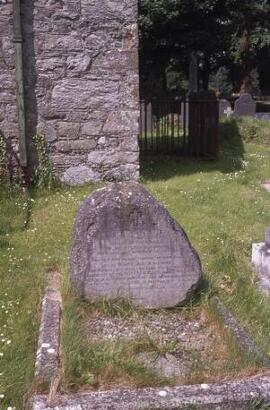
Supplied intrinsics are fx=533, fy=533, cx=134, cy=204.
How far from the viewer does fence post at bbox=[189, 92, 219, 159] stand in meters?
10.2

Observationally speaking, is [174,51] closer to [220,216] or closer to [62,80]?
[62,80]

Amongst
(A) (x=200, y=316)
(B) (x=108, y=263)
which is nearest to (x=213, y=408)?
(A) (x=200, y=316)

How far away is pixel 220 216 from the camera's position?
21.0 ft

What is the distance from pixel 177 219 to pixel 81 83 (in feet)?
8.52

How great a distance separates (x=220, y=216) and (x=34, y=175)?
8.97ft

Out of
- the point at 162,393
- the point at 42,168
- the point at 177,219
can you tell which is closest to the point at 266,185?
the point at 177,219

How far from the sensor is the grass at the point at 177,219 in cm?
312

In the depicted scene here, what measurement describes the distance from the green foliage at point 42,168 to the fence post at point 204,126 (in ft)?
12.6

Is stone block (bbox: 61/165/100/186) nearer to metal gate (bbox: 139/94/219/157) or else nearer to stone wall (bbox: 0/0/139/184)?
stone wall (bbox: 0/0/139/184)

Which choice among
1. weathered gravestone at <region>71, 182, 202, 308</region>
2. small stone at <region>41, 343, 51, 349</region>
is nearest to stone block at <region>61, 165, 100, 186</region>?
weathered gravestone at <region>71, 182, 202, 308</region>

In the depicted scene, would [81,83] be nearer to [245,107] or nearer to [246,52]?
[245,107]

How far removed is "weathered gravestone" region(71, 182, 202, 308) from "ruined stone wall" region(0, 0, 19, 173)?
3.90 m

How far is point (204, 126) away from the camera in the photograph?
1034 cm

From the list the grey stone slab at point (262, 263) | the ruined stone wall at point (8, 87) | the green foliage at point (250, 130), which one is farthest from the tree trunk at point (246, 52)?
the grey stone slab at point (262, 263)
